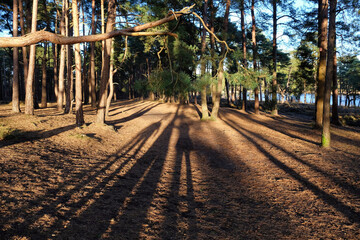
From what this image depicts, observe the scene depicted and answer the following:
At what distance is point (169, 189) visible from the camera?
5297 millimetres

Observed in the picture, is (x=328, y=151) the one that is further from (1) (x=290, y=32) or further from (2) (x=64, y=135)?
(1) (x=290, y=32)

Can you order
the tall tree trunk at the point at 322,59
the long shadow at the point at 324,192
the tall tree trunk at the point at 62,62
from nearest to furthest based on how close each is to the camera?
the long shadow at the point at 324,192
the tall tree trunk at the point at 322,59
the tall tree trunk at the point at 62,62

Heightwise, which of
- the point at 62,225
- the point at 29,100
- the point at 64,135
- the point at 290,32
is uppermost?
the point at 290,32

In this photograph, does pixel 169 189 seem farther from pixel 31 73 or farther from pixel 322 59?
pixel 322 59

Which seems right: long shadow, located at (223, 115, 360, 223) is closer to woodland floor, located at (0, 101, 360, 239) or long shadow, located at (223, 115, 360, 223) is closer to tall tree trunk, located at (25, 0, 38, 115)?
woodland floor, located at (0, 101, 360, 239)

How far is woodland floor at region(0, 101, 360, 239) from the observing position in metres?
3.49

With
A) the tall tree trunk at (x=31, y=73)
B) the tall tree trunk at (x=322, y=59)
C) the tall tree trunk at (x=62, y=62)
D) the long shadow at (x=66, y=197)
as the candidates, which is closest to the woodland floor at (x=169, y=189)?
the long shadow at (x=66, y=197)

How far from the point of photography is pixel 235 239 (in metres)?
3.41

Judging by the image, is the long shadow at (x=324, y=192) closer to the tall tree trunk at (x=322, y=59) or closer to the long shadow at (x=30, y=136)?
the tall tree trunk at (x=322, y=59)

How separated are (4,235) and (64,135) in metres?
6.35

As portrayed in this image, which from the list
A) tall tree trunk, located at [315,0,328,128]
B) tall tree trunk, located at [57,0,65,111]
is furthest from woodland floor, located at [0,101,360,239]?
tall tree trunk, located at [57,0,65,111]

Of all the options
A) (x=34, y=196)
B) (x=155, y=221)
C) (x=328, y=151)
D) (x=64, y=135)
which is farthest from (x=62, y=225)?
(x=328, y=151)

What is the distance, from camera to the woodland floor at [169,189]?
3.49 meters

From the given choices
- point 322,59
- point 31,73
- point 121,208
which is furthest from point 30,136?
Result: point 322,59
